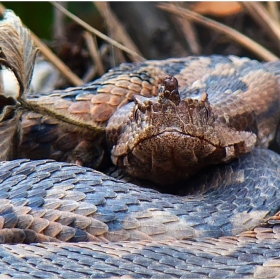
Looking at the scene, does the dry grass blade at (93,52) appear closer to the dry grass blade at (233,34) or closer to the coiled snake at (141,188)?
the dry grass blade at (233,34)

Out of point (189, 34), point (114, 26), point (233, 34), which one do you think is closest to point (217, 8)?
point (189, 34)

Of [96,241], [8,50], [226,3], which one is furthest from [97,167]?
[226,3]

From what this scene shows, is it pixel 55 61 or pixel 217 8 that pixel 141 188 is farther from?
pixel 217 8

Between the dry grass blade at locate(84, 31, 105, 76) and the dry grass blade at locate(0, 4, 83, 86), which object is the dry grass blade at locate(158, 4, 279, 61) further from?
the dry grass blade at locate(0, 4, 83, 86)

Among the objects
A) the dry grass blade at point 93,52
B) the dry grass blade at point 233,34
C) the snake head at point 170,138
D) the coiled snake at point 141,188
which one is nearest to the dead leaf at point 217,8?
the dry grass blade at point 233,34

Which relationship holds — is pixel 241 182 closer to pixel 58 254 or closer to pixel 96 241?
pixel 96 241

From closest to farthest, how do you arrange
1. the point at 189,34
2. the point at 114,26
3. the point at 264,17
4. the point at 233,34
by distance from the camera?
the point at 233,34, the point at 264,17, the point at 114,26, the point at 189,34
